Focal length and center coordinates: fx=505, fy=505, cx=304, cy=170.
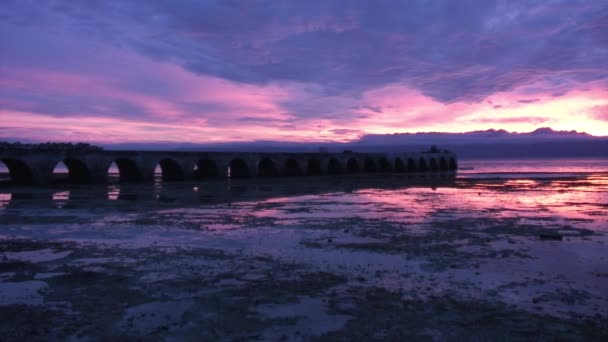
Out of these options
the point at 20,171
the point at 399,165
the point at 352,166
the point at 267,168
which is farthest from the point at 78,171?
the point at 399,165

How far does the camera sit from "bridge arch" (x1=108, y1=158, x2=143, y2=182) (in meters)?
35.0

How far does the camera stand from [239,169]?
44.5 m

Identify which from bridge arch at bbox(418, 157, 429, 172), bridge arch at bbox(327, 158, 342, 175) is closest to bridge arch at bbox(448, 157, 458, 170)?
bridge arch at bbox(418, 157, 429, 172)

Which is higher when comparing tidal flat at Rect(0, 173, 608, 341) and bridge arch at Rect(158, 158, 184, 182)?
bridge arch at Rect(158, 158, 184, 182)

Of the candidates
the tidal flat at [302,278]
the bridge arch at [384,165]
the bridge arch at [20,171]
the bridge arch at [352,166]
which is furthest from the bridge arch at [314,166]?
the tidal flat at [302,278]

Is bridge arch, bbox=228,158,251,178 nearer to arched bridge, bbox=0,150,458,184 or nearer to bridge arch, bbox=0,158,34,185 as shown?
arched bridge, bbox=0,150,458,184

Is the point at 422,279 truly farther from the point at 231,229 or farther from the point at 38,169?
the point at 38,169

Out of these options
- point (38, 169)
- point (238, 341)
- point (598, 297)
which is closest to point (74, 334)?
point (238, 341)

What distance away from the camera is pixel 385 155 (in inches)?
2785

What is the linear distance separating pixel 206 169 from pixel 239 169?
3.48 metres

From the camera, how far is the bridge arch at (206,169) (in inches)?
1620

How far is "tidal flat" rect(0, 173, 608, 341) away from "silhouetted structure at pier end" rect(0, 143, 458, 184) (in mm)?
16217

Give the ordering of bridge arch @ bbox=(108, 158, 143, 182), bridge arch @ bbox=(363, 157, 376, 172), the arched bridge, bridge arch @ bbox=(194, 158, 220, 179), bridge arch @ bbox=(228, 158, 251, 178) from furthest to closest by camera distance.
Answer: bridge arch @ bbox=(363, 157, 376, 172)
bridge arch @ bbox=(228, 158, 251, 178)
bridge arch @ bbox=(194, 158, 220, 179)
bridge arch @ bbox=(108, 158, 143, 182)
the arched bridge

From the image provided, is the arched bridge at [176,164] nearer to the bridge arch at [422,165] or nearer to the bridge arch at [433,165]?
the bridge arch at [422,165]
